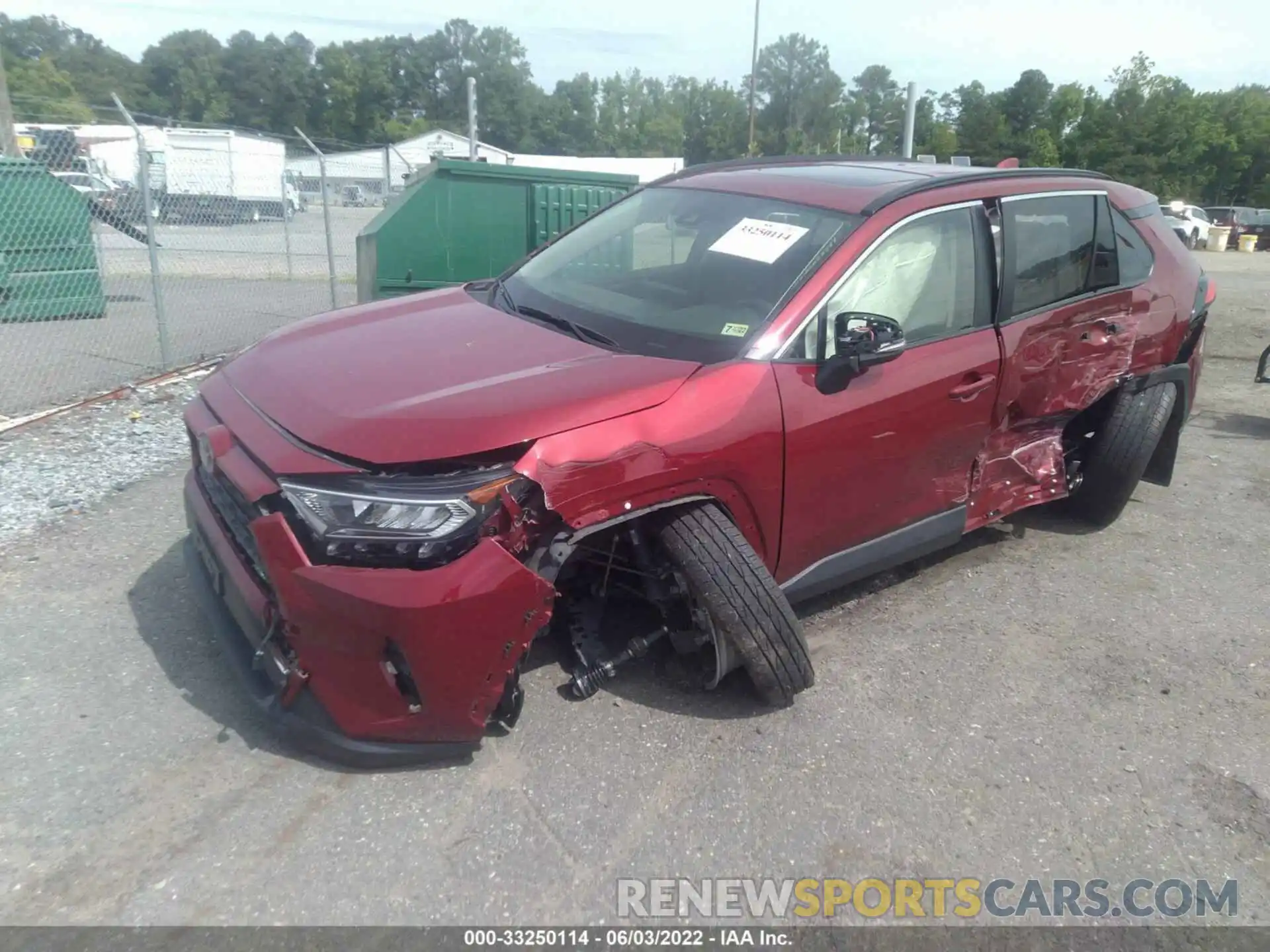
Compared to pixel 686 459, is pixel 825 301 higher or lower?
higher

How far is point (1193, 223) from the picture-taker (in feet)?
99.7

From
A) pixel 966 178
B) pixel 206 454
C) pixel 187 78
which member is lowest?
pixel 206 454

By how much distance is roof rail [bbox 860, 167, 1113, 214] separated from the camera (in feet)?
11.5

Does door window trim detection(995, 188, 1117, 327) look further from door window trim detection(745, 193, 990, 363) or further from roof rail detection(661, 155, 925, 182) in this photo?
roof rail detection(661, 155, 925, 182)

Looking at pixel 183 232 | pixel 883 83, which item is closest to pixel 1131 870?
pixel 183 232

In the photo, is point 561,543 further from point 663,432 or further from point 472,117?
point 472,117

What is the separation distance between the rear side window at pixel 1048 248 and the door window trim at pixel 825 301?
0.46 m

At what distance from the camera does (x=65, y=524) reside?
441 centimetres

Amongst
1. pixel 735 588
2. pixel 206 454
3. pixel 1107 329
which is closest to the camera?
pixel 735 588

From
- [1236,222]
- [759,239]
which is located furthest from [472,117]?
[1236,222]

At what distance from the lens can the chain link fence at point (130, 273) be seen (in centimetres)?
754

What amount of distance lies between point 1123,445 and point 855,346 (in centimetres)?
221

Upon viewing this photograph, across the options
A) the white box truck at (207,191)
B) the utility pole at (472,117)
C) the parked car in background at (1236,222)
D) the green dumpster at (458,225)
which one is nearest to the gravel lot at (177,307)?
the white box truck at (207,191)

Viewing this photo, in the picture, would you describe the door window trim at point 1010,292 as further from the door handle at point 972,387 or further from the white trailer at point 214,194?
the white trailer at point 214,194
